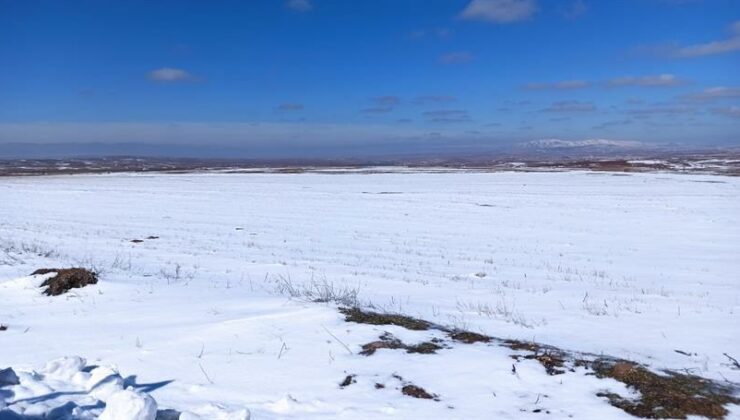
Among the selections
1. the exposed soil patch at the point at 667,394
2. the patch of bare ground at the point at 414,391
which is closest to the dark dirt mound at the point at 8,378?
the patch of bare ground at the point at 414,391

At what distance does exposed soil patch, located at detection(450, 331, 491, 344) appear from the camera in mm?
6623

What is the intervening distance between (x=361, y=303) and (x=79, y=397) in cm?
537

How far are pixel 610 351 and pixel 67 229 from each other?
74.9 ft

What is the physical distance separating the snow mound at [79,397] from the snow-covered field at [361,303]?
0.10 feet

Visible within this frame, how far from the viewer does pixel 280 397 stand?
16.7ft

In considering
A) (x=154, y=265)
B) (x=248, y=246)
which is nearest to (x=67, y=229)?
(x=248, y=246)

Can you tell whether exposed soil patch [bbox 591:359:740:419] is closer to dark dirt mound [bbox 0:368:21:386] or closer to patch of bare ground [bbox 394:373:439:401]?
patch of bare ground [bbox 394:373:439:401]

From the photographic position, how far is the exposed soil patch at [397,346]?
6.21m

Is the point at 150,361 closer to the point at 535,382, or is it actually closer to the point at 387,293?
the point at 535,382

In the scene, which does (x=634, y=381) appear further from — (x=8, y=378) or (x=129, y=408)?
(x=8, y=378)

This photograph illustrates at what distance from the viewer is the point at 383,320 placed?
7.41 m

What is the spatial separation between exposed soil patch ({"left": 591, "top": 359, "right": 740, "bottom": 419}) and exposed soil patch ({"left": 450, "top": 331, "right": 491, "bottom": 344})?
1.41 m

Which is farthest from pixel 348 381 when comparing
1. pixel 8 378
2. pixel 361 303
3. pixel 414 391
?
pixel 361 303

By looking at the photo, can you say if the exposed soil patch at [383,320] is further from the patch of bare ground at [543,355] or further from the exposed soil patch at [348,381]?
the exposed soil patch at [348,381]
